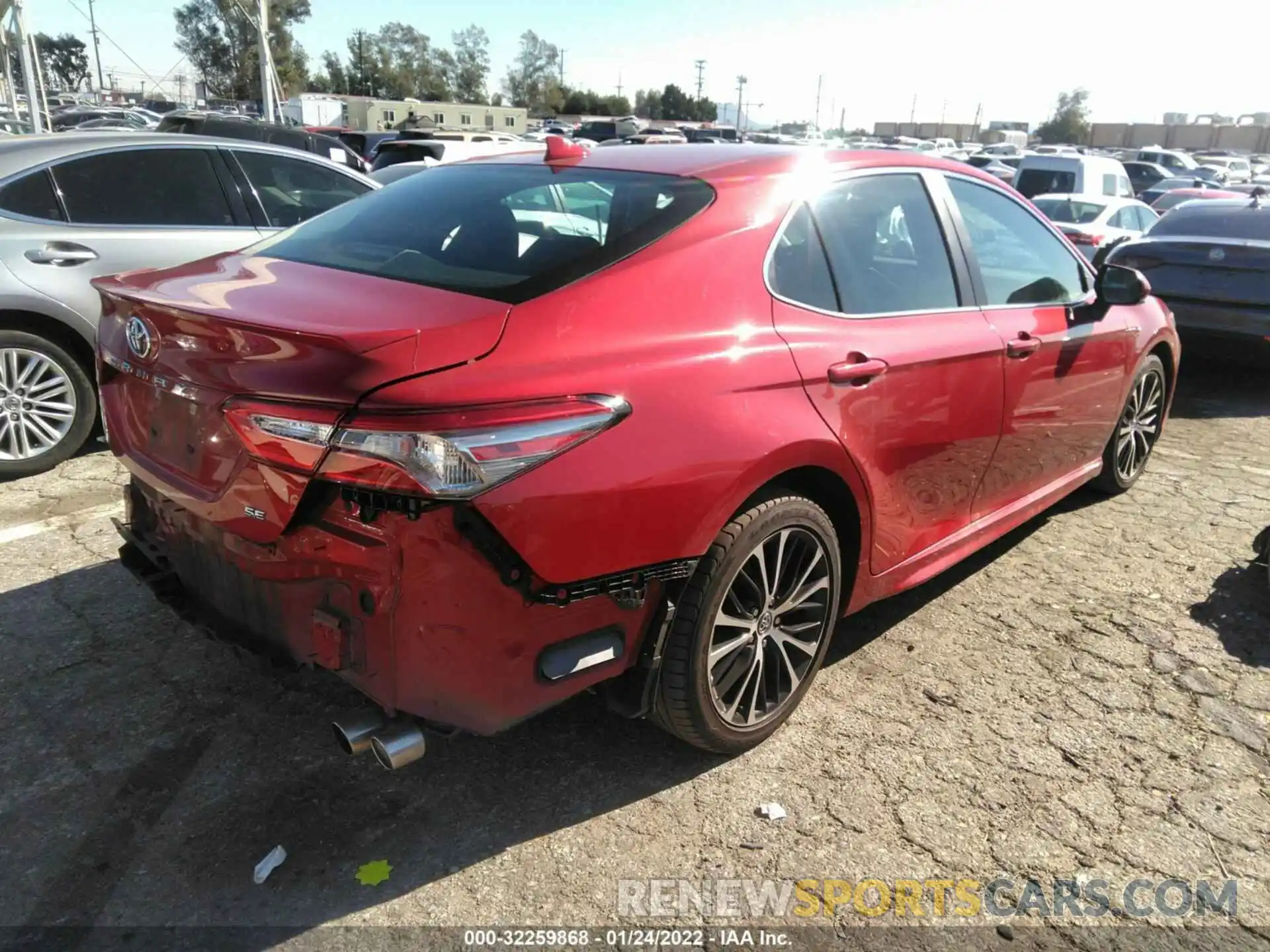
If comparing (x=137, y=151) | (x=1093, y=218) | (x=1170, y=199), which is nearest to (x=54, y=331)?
(x=137, y=151)

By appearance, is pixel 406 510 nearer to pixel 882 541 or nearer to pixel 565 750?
pixel 565 750

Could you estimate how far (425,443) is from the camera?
6.46 ft

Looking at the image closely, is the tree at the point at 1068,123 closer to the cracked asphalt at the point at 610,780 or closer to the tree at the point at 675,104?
the tree at the point at 675,104

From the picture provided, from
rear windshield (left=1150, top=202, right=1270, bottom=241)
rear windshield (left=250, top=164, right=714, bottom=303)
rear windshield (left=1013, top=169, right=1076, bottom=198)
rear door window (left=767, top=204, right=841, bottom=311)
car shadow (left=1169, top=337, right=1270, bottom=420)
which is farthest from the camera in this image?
rear windshield (left=1013, top=169, right=1076, bottom=198)

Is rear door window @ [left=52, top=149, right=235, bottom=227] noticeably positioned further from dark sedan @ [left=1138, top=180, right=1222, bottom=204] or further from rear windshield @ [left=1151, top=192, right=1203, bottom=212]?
dark sedan @ [left=1138, top=180, right=1222, bottom=204]

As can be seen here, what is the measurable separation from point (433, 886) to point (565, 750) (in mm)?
641

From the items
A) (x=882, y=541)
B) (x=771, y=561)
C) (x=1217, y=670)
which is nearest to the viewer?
(x=771, y=561)

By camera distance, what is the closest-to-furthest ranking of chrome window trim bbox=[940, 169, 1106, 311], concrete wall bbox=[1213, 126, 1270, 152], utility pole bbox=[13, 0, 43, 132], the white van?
chrome window trim bbox=[940, 169, 1106, 311], the white van, utility pole bbox=[13, 0, 43, 132], concrete wall bbox=[1213, 126, 1270, 152]

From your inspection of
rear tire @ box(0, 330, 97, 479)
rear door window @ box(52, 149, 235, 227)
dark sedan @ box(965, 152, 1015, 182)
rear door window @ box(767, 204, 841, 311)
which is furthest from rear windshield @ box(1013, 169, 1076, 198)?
rear tire @ box(0, 330, 97, 479)

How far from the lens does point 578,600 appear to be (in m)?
2.21

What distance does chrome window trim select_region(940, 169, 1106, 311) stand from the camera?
3615 mm

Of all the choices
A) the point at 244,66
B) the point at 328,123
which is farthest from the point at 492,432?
the point at 244,66

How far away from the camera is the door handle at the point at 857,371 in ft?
9.04

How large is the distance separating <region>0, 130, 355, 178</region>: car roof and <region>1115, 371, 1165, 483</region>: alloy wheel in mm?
5122
